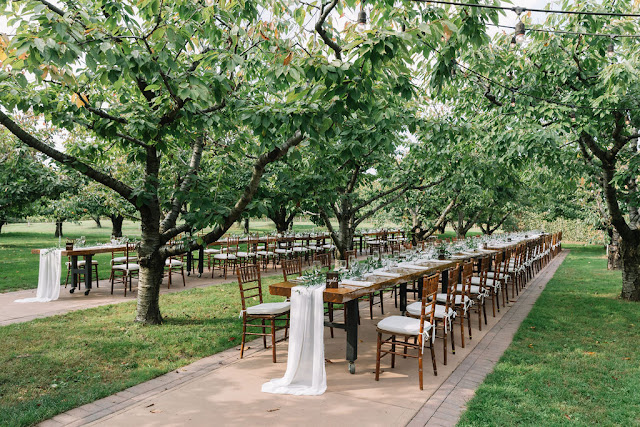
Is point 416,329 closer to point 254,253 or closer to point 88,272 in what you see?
point 88,272

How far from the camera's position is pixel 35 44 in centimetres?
280

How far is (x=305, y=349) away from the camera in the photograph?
446cm

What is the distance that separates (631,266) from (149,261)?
9342 millimetres

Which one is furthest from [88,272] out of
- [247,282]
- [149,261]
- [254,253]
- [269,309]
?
[269,309]

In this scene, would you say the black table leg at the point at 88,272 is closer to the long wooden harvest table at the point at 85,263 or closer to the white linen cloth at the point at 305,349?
the long wooden harvest table at the point at 85,263

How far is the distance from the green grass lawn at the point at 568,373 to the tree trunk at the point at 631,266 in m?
0.43

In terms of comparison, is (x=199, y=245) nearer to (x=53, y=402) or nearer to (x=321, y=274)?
(x=321, y=274)

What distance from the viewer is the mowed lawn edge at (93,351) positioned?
400cm

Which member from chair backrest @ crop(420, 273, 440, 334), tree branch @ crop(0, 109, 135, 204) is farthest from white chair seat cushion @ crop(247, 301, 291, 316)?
tree branch @ crop(0, 109, 135, 204)

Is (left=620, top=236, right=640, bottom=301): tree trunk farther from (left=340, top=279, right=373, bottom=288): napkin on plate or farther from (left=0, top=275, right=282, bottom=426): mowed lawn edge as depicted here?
(left=0, top=275, right=282, bottom=426): mowed lawn edge

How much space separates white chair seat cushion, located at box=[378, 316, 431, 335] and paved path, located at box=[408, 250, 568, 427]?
24.1 inches

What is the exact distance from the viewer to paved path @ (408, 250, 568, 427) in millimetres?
3677

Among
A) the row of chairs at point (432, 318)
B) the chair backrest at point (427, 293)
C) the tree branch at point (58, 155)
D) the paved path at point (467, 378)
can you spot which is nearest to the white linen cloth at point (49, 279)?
the tree branch at point (58, 155)

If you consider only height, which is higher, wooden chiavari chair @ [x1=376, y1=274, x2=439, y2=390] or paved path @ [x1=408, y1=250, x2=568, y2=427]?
wooden chiavari chair @ [x1=376, y1=274, x2=439, y2=390]
